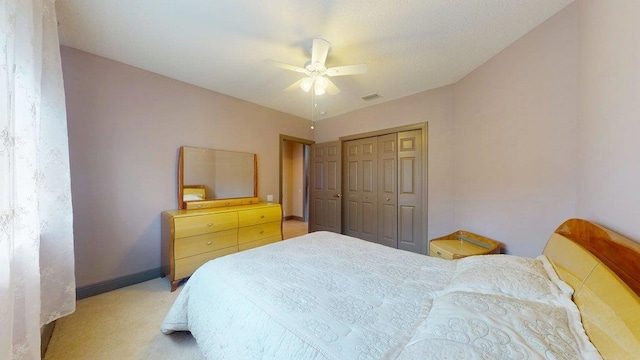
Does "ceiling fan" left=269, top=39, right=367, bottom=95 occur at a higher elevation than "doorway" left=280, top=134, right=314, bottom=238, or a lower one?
higher

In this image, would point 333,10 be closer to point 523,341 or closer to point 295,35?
point 295,35

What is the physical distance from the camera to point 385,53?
84.9 inches

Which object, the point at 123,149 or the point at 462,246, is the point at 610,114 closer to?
the point at 462,246

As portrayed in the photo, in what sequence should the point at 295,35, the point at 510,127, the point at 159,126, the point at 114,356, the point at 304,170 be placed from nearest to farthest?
1. the point at 114,356
2. the point at 295,35
3. the point at 510,127
4. the point at 159,126
5. the point at 304,170

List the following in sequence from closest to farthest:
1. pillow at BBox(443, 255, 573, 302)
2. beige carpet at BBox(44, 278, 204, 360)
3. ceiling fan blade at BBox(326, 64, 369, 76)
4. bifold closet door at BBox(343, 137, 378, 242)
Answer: pillow at BBox(443, 255, 573, 302) < beige carpet at BBox(44, 278, 204, 360) < ceiling fan blade at BBox(326, 64, 369, 76) < bifold closet door at BBox(343, 137, 378, 242)

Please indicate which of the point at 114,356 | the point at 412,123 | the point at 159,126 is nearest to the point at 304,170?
the point at 412,123

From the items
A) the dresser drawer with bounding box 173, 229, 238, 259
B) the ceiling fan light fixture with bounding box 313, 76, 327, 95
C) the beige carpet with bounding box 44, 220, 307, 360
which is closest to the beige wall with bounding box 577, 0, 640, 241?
the ceiling fan light fixture with bounding box 313, 76, 327, 95

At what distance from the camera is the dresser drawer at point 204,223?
2293mm

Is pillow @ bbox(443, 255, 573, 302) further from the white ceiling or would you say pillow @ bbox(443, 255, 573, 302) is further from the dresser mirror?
the dresser mirror

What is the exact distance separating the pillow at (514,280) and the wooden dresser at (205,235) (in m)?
2.38

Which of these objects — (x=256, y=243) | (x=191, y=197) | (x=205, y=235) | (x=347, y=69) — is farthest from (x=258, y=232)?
(x=347, y=69)

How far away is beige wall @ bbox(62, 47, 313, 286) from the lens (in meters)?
2.13

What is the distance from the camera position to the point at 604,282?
30.4 inches

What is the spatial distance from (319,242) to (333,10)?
1887 millimetres
